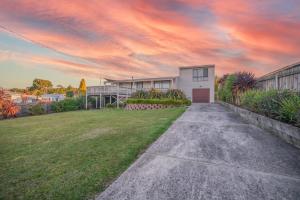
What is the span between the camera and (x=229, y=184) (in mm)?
2283

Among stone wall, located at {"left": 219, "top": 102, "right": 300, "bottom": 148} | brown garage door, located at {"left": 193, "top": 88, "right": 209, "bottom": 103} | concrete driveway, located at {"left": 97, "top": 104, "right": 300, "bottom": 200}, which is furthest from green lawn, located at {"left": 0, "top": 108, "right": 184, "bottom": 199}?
brown garage door, located at {"left": 193, "top": 88, "right": 209, "bottom": 103}

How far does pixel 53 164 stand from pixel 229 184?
120 inches

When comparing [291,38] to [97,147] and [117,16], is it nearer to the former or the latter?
[117,16]

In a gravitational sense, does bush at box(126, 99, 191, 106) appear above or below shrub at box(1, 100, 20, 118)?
above

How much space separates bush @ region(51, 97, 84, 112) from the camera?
54.5 ft

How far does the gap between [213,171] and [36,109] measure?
16855 millimetres

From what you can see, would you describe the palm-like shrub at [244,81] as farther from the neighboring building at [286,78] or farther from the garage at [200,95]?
the garage at [200,95]

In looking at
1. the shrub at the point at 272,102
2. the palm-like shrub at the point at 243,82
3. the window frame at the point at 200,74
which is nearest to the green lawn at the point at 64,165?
the shrub at the point at 272,102

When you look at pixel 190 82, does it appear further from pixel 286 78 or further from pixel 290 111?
pixel 290 111

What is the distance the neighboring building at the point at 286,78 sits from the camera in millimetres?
5637

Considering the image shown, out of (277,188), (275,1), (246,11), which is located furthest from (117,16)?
(277,188)

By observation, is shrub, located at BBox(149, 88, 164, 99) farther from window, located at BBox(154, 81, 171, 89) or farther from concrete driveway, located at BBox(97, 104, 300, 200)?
concrete driveway, located at BBox(97, 104, 300, 200)

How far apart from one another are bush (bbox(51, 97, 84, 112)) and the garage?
14.3m

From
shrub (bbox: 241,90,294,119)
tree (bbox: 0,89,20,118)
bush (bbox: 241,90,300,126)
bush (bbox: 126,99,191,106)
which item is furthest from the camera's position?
bush (bbox: 126,99,191,106)
